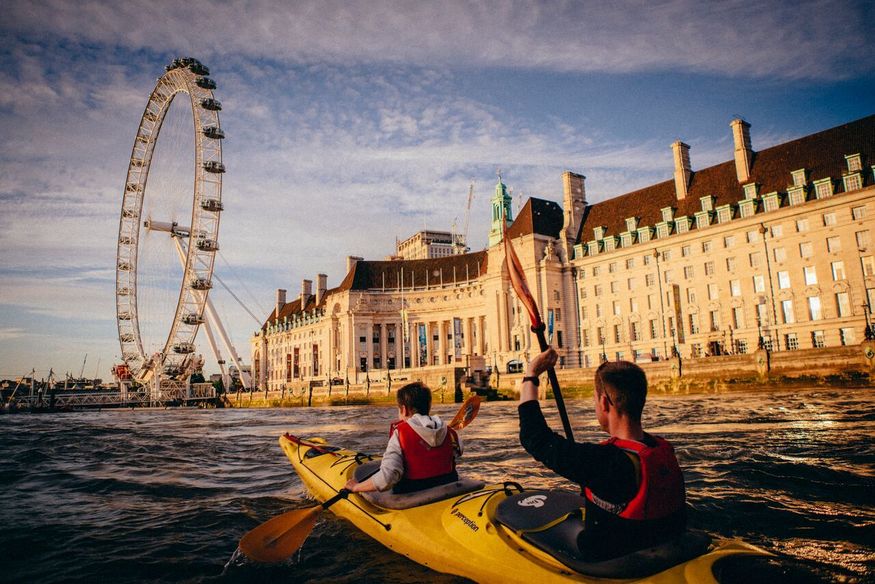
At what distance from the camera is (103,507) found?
35.6 ft

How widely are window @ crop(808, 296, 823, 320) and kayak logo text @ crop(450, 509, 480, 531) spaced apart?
50638mm

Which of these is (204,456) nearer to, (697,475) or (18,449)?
(18,449)

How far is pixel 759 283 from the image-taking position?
50.8 metres

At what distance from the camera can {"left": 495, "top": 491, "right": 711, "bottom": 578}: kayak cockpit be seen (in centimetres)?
428

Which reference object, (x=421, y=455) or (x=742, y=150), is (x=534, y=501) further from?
(x=742, y=150)

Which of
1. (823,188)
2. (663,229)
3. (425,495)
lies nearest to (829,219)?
(823,188)

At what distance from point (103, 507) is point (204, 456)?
8328 millimetres

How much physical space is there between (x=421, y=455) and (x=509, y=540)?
1.75 metres

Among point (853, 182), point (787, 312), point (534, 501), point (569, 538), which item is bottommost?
point (569, 538)

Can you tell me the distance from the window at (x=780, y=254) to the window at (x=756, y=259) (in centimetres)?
138

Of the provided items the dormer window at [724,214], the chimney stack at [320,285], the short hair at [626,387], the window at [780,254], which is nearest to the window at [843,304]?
the window at [780,254]

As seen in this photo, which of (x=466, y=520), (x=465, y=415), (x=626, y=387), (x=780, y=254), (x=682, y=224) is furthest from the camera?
(x=682, y=224)

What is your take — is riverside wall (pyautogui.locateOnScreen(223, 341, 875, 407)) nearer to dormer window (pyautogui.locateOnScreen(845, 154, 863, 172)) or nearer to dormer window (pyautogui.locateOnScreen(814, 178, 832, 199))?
dormer window (pyautogui.locateOnScreen(814, 178, 832, 199))

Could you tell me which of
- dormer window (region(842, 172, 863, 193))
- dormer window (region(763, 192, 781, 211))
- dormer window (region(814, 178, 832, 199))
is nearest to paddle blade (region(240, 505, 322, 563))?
dormer window (region(842, 172, 863, 193))
